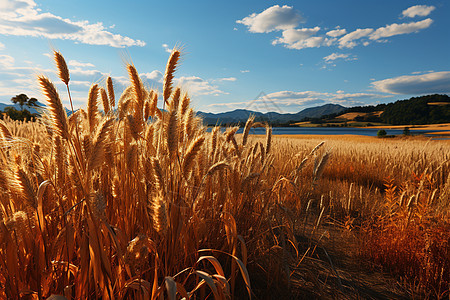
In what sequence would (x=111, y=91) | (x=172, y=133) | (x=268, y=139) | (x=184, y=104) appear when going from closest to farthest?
(x=172, y=133) < (x=184, y=104) < (x=111, y=91) < (x=268, y=139)

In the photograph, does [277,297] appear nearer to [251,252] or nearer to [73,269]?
[251,252]

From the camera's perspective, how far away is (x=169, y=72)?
1839 millimetres

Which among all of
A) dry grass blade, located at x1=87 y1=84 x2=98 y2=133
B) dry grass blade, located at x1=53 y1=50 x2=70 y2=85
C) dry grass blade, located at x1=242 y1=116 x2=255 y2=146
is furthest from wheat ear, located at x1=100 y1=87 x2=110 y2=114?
dry grass blade, located at x1=242 y1=116 x2=255 y2=146

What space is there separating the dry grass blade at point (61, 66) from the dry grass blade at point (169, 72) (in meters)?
0.61

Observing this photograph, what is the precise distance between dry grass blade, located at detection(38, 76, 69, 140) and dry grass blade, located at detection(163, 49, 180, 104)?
0.74 metres

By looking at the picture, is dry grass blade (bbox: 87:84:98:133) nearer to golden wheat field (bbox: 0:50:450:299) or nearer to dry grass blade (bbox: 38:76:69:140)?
golden wheat field (bbox: 0:50:450:299)

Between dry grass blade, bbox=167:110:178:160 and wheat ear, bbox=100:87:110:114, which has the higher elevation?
wheat ear, bbox=100:87:110:114

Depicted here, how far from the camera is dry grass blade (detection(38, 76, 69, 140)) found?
114 cm

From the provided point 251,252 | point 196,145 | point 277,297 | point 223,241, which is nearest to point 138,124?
point 196,145

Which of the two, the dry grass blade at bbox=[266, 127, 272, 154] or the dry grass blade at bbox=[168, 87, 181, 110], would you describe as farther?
the dry grass blade at bbox=[266, 127, 272, 154]

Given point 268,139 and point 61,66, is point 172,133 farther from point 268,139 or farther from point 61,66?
point 268,139

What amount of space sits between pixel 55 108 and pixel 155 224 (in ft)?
2.30

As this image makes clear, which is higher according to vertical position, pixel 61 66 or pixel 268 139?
pixel 61 66

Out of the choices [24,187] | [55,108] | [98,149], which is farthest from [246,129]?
[24,187]
